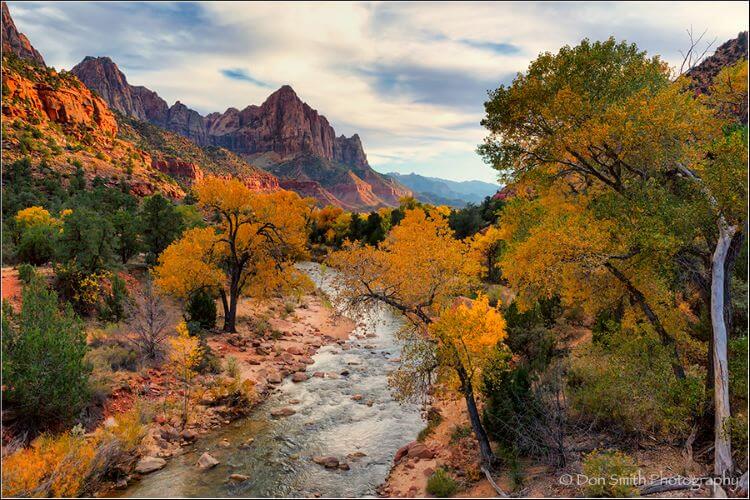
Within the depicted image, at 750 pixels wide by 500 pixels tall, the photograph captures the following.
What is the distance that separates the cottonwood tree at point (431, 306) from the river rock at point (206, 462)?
20.9 ft

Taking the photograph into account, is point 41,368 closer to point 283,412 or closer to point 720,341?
point 283,412

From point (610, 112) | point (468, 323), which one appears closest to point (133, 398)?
point (468, 323)

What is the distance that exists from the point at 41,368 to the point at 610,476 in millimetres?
15314

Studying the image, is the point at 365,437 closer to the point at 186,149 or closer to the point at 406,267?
the point at 406,267

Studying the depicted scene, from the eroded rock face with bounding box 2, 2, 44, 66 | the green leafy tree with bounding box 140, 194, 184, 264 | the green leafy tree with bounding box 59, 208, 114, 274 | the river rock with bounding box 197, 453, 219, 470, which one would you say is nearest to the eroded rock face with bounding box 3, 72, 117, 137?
the green leafy tree with bounding box 140, 194, 184, 264

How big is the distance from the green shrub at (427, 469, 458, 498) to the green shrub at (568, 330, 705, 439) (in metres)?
4.63

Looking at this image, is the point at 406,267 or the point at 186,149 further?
the point at 186,149

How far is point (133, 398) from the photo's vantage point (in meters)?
14.9

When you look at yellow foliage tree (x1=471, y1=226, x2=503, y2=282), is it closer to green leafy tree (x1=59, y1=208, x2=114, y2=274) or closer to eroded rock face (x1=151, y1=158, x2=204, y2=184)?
green leafy tree (x1=59, y1=208, x2=114, y2=274)

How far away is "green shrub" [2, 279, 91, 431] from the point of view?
11008 mm

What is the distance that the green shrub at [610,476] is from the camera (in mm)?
8445

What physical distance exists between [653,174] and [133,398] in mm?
19645

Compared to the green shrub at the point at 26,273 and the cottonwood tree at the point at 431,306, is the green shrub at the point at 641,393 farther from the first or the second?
the green shrub at the point at 26,273

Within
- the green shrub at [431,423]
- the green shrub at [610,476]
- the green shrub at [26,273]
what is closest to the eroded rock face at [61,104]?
the green shrub at [26,273]
